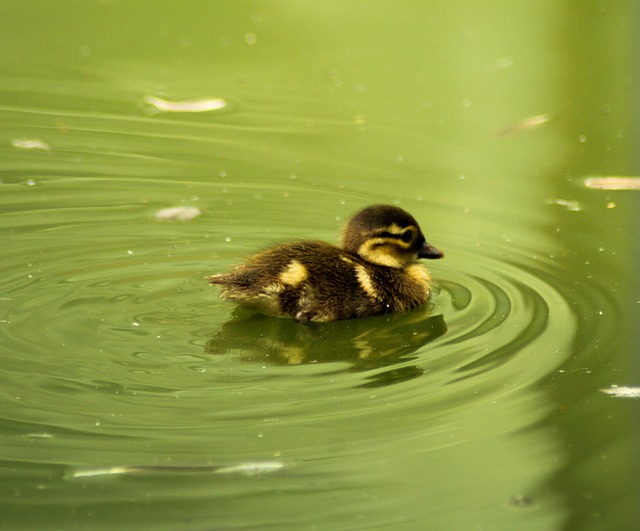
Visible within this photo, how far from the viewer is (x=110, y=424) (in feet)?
11.1

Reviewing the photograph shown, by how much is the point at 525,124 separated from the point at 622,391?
3.21 m

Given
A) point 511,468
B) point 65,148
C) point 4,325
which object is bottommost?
point 511,468

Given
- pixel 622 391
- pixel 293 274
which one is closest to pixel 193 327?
pixel 293 274

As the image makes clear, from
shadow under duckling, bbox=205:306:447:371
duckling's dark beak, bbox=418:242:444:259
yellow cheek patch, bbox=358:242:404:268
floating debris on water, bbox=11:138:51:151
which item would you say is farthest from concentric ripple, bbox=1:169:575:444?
floating debris on water, bbox=11:138:51:151

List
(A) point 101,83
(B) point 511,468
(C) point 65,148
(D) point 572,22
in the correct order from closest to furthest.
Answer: (B) point 511,468, (C) point 65,148, (A) point 101,83, (D) point 572,22

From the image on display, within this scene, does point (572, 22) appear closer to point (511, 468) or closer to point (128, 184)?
point (128, 184)

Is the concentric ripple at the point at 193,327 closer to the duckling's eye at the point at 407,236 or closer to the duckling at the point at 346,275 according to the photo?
the duckling at the point at 346,275

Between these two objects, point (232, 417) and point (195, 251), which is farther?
point (195, 251)

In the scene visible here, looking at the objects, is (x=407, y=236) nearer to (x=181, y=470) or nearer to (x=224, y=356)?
(x=224, y=356)

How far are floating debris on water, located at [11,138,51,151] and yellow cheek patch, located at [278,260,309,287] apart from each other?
2.25m

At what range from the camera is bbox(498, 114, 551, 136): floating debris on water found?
6641 mm

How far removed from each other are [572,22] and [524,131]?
1.74m

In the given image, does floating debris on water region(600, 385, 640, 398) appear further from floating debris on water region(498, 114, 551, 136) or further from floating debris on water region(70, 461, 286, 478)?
floating debris on water region(498, 114, 551, 136)

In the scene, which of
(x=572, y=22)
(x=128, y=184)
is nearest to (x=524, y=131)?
(x=572, y=22)
